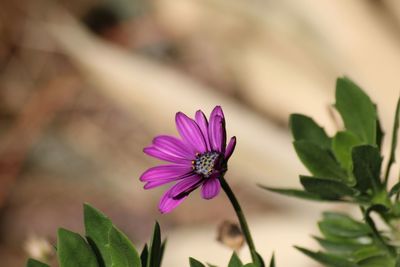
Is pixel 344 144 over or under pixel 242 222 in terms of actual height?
over

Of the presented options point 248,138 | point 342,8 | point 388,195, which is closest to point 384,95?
point 342,8

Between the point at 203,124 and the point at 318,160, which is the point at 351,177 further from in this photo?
the point at 203,124

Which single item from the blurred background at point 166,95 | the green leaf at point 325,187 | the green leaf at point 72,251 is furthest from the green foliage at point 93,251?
the blurred background at point 166,95

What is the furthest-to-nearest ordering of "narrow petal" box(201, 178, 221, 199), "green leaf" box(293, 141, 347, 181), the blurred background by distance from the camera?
the blurred background
"green leaf" box(293, 141, 347, 181)
"narrow petal" box(201, 178, 221, 199)

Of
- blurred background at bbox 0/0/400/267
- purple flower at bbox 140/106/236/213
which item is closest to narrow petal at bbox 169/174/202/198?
purple flower at bbox 140/106/236/213

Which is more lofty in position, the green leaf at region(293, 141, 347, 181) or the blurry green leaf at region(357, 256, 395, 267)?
the green leaf at region(293, 141, 347, 181)

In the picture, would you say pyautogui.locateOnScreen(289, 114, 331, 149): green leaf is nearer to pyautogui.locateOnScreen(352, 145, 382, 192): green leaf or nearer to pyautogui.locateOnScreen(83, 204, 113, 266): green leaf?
pyautogui.locateOnScreen(352, 145, 382, 192): green leaf

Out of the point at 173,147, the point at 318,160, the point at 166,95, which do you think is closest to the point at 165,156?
the point at 173,147
